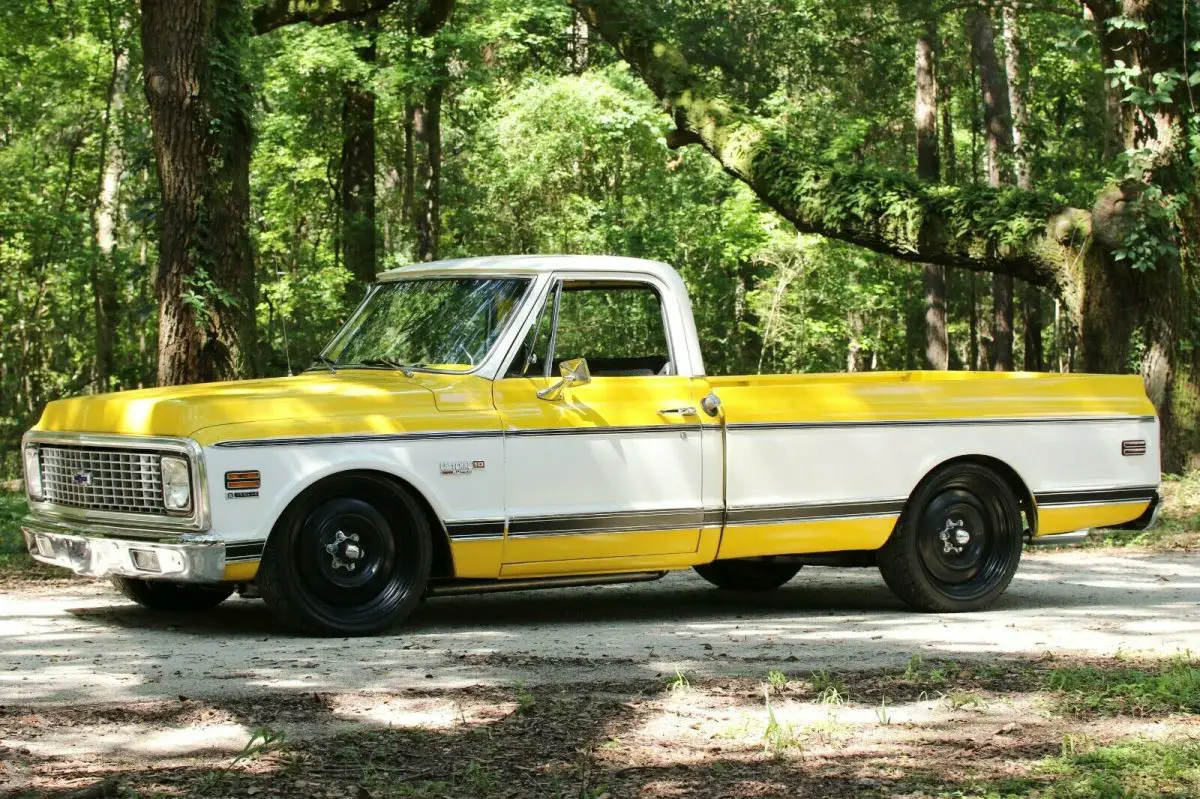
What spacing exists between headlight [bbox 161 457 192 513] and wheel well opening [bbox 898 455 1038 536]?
4.49 m

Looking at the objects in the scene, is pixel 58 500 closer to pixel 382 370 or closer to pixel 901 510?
pixel 382 370

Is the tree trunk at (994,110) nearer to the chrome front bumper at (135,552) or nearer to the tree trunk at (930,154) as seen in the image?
the tree trunk at (930,154)

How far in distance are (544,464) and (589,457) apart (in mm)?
282

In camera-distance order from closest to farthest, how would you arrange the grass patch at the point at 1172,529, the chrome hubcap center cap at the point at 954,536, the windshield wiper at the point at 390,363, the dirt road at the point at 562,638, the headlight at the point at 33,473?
the dirt road at the point at 562,638
the windshield wiper at the point at 390,363
the headlight at the point at 33,473
the chrome hubcap center cap at the point at 954,536
the grass patch at the point at 1172,529

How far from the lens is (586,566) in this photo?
867cm

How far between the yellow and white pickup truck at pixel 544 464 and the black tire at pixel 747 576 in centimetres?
43

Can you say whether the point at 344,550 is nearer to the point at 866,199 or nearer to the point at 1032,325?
the point at 866,199

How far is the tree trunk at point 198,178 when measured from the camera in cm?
1238

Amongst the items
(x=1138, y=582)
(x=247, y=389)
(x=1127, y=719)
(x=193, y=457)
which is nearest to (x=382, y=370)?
(x=247, y=389)

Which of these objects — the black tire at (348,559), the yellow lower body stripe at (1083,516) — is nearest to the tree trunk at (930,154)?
the yellow lower body stripe at (1083,516)

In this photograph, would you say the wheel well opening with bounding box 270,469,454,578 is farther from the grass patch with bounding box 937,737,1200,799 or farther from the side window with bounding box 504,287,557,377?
the grass patch with bounding box 937,737,1200,799

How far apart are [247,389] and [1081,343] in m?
11.5

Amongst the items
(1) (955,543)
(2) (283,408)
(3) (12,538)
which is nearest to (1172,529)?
(1) (955,543)

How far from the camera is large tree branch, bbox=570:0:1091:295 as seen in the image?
16.9 meters
